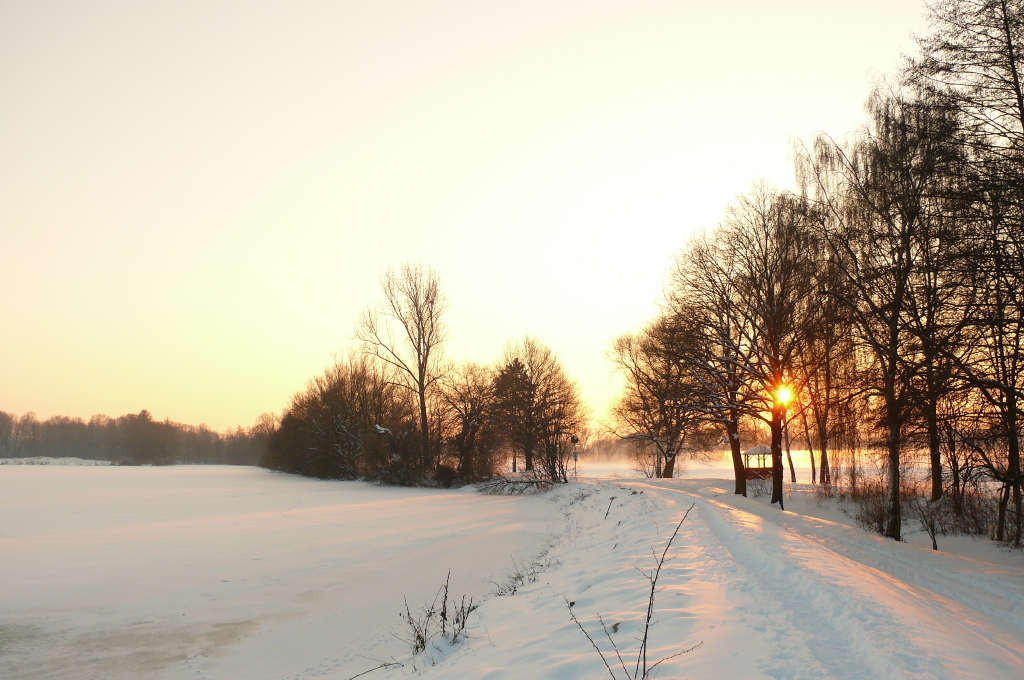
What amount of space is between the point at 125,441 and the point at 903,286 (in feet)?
444

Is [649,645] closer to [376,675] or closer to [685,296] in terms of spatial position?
[376,675]

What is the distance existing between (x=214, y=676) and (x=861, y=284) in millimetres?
15313

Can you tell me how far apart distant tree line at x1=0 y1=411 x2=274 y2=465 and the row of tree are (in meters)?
94.0

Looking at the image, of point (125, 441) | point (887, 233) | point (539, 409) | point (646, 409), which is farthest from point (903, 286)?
A: point (125, 441)

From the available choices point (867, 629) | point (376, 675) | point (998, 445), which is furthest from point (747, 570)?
point (998, 445)

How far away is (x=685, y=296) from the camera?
2397 cm

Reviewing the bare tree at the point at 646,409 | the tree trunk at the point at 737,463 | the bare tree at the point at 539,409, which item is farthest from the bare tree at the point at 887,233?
the bare tree at the point at 539,409

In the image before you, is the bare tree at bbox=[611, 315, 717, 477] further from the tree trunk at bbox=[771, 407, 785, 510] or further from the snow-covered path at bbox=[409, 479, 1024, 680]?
the snow-covered path at bbox=[409, 479, 1024, 680]

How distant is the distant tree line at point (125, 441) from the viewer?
111812mm

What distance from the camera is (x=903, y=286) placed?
13102mm

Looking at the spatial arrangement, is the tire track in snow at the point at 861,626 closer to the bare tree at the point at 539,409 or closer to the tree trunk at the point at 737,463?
the tree trunk at the point at 737,463

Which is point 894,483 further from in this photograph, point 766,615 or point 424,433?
point 424,433

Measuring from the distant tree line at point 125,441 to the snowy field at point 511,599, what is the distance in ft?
299

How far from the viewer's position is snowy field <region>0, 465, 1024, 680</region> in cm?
514
